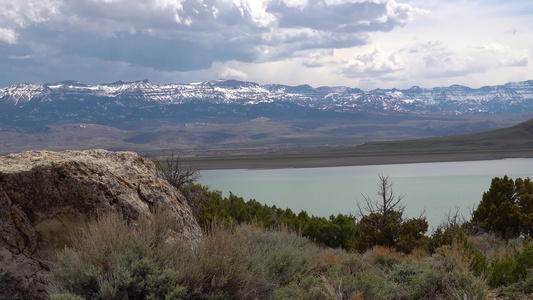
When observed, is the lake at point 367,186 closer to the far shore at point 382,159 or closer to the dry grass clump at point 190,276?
the far shore at point 382,159

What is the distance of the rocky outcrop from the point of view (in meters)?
6.73

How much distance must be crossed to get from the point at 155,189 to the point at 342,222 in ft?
44.0

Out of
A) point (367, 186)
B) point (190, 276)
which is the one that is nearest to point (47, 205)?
point (190, 276)

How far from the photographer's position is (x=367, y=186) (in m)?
65.5

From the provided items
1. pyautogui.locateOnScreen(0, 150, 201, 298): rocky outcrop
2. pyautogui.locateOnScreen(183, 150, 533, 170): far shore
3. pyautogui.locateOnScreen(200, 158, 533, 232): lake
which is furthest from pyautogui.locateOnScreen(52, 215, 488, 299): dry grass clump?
pyautogui.locateOnScreen(183, 150, 533, 170): far shore

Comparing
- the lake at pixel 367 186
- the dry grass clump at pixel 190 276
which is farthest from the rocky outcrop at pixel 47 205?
the lake at pixel 367 186

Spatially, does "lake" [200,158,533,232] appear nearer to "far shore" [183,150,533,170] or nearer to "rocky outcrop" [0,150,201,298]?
"far shore" [183,150,533,170]

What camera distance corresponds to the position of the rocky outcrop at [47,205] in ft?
22.1

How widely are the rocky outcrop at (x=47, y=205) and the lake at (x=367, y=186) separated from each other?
27.7m

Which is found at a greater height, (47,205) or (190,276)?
(47,205)

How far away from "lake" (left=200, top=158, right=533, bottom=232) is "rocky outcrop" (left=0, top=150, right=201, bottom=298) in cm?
2775

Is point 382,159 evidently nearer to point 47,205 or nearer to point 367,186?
point 367,186

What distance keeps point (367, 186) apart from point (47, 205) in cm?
6048

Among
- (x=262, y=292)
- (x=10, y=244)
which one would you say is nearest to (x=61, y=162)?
(x=10, y=244)
